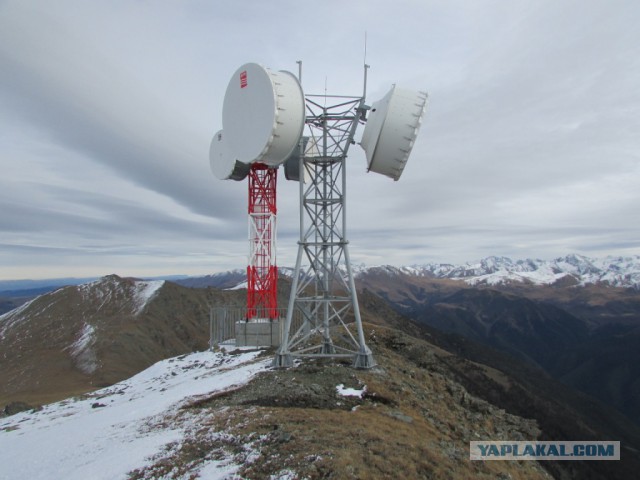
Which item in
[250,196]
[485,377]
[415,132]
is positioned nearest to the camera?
[415,132]

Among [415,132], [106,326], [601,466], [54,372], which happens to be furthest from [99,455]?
[601,466]

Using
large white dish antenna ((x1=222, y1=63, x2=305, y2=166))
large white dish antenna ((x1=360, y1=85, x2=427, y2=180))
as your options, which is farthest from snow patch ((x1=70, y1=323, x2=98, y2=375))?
large white dish antenna ((x1=360, y1=85, x2=427, y2=180))

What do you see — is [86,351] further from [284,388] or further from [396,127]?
[396,127]

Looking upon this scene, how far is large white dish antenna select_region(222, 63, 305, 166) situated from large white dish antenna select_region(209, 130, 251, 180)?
8.23 metres

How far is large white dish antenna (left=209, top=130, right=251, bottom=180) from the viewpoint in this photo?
1129 inches

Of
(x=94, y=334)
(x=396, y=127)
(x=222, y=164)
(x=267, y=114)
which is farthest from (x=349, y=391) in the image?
(x=94, y=334)

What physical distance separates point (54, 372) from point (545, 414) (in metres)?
134

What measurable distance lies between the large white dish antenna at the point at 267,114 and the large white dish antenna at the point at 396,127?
359cm

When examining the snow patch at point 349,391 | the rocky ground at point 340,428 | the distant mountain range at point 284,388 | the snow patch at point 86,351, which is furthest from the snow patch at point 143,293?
the snow patch at point 349,391

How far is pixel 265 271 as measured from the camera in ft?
106

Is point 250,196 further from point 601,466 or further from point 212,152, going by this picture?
point 601,466

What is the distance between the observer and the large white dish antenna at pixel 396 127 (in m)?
17.6

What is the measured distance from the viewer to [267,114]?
1828 cm

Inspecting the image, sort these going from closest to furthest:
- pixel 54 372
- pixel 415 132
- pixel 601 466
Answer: pixel 415 132, pixel 54 372, pixel 601 466
